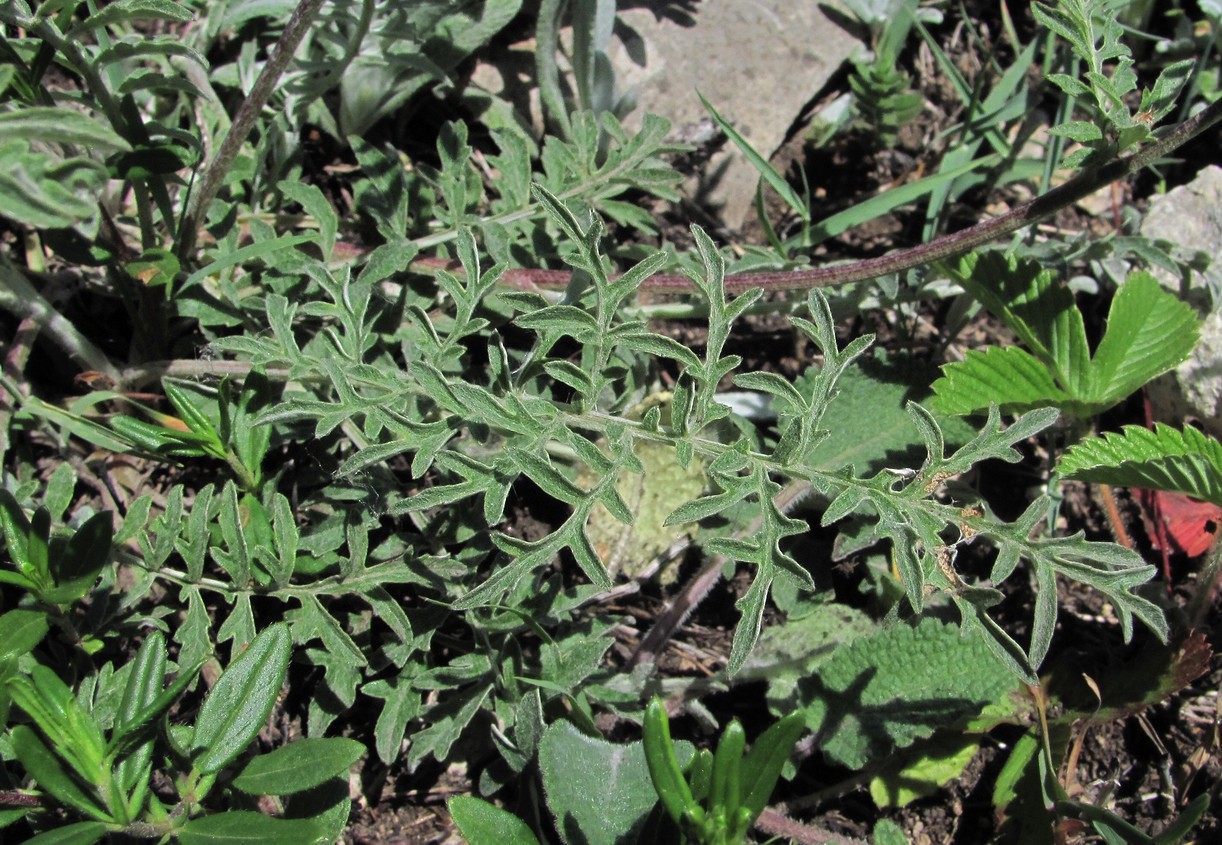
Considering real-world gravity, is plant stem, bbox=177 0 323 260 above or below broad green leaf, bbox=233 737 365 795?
above

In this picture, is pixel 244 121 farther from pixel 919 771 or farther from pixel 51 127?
pixel 919 771

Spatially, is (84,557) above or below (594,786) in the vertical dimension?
above

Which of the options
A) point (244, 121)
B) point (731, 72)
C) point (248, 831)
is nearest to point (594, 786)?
point (248, 831)

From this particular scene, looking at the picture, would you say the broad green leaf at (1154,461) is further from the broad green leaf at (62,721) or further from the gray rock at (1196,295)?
the broad green leaf at (62,721)

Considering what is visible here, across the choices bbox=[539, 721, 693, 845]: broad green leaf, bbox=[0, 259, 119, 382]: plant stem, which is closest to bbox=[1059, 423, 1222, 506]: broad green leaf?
bbox=[539, 721, 693, 845]: broad green leaf

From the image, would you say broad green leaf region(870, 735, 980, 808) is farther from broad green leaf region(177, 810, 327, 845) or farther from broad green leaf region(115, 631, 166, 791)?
broad green leaf region(115, 631, 166, 791)

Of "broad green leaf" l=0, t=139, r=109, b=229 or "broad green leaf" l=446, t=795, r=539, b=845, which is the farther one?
"broad green leaf" l=446, t=795, r=539, b=845

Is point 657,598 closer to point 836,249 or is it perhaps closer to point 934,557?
point 934,557

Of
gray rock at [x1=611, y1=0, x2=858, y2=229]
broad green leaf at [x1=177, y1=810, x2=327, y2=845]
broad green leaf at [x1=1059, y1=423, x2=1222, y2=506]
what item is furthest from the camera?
gray rock at [x1=611, y1=0, x2=858, y2=229]
